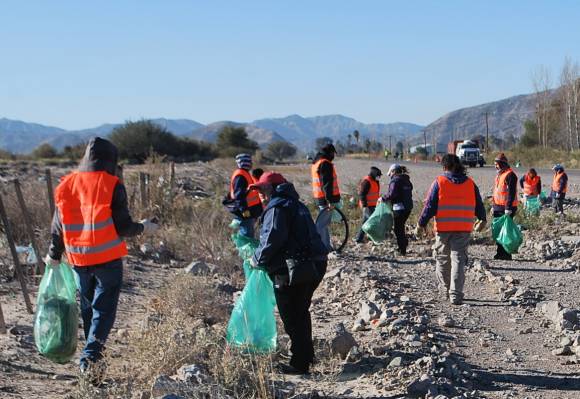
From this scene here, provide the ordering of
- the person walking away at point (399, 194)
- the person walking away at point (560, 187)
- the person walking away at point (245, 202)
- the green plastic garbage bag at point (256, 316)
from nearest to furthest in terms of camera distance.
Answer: the green plastic garbage bag at point (256, 316), the person walking away at point (245, 202), the person walking away at point (399, 194), the person walking away at point (560, 187)

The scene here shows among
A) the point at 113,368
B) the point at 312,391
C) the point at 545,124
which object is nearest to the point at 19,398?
the point at 113,368

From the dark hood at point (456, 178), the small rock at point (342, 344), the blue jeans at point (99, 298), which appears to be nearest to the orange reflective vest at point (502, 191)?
the dark hood at point (456, 178)

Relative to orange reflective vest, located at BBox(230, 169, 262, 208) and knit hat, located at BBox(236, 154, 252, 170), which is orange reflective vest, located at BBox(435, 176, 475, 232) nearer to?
orange reflective vest, located at BBox(230, 169, 262, 208)

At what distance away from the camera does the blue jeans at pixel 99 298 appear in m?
5.63

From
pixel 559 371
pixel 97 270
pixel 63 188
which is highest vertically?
pixel 63 188

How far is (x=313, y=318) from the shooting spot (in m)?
8.27

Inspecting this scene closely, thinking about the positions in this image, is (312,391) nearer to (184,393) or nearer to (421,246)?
(184,393)

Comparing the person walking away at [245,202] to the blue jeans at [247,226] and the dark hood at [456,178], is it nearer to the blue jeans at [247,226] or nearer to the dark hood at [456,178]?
the blue jeans at [247,226]

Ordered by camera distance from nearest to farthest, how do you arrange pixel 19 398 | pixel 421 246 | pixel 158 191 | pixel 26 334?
pixel 19 398 < pixel 26 334 < pixel 421 246 < pixel 158 191

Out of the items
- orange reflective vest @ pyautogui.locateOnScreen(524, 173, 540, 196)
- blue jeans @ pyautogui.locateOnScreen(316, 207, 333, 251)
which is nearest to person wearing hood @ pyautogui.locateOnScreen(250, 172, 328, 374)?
blue jeans @ pyautogui.locateOnScreen(316, 207, 333, 251)

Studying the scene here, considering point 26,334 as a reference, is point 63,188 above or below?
above

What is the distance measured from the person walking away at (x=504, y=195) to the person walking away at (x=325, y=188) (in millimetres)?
2524

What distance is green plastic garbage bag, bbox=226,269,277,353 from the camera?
5.98 meters

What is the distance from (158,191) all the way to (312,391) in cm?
968
